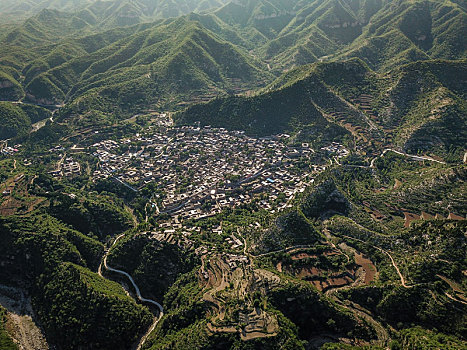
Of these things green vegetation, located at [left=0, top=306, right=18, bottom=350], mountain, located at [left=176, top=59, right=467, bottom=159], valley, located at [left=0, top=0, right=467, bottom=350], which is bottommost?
green vegetation, located at [left=0, top=306, right=18, bottom=350]

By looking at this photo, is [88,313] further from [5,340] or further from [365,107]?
[365,107]

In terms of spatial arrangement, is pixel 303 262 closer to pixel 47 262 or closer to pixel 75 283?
pixel 75 283

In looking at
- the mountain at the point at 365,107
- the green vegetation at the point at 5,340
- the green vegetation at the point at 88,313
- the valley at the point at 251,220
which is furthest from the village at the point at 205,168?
the green vegetation at the point at 5,340

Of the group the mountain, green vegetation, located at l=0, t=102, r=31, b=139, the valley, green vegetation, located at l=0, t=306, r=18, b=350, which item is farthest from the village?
green vegetation, located at l=0, t=102, r=31, b=139

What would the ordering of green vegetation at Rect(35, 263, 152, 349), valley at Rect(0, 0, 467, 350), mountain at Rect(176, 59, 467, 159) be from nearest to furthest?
valley at Rect(0, 0, 467, 350) < green vegetation at Rect(35, 263, 152, 349) < mountain at Rect(176, 59, 467, 159)

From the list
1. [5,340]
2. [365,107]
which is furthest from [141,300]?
[365,107]

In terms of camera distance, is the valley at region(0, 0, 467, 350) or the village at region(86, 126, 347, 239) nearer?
the valley at region(0, 0, 467, 350)

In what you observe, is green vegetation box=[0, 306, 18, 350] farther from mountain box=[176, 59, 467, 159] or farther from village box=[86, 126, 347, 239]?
mountain box=[176, 59, 467, 159]

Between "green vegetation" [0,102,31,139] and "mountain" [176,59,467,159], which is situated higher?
"mountain" [176,59,467,159]

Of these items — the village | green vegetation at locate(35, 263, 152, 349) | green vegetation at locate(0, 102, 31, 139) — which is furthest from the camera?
green vegetation at locate(0, 102, 31, 139)

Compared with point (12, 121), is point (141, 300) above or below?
below

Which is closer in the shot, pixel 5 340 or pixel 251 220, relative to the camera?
pixel 5 340
